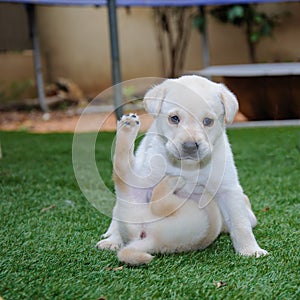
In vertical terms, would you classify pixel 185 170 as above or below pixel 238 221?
above

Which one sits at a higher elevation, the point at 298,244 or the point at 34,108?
the point at 298,244

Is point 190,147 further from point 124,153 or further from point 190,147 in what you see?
point 124,153

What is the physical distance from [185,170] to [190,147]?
190 millimetres

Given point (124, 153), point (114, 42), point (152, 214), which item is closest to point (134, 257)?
point (152, 214)

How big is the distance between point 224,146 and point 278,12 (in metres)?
6.73

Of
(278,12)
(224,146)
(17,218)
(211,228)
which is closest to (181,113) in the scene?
(224,146)

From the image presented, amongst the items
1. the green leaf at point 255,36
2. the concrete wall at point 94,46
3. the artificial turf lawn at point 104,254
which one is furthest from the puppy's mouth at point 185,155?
the concrete wall at point 94,46

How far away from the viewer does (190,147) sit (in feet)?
6.34

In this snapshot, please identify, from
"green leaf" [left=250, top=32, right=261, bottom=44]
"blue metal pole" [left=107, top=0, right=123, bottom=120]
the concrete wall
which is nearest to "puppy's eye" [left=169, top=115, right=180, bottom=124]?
"blue metal pole" [left=107, top=0, right=123, bottom=120]

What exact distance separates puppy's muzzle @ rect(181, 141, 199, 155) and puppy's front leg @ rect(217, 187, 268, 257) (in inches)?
11.1

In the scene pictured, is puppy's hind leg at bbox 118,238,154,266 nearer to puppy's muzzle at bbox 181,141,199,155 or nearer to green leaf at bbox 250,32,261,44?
puppy's muzzle at bbox 181,141,199,155

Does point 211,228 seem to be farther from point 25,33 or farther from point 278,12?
point 278,12

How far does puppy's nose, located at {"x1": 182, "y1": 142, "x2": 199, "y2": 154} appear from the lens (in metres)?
1.93

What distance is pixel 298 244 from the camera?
2156mm
